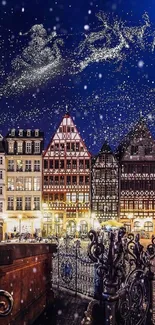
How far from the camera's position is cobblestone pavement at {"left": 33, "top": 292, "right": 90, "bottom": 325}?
23.4ft

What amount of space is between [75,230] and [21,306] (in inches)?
1295

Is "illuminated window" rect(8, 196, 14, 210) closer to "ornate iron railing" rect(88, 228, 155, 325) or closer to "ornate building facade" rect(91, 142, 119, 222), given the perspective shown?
"ornate building facade" rect(91, 142, 119, 222)

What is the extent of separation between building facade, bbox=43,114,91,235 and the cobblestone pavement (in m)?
29.2

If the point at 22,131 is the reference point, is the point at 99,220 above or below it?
below

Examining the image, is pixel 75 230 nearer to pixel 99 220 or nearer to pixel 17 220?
pixel 99 220

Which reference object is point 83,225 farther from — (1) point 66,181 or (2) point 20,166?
(2) point 20,166

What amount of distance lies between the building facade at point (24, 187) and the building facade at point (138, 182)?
7.16 m

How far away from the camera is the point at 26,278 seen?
6.18 metres

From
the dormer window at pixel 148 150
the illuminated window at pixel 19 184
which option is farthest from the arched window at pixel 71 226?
the dormer window at pixel 148 150

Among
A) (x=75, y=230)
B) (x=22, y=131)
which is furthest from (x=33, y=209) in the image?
(x=22, y=131)

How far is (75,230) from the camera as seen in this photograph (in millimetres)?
38562

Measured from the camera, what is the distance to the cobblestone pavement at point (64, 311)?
7.14 meters

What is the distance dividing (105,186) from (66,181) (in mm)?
3346

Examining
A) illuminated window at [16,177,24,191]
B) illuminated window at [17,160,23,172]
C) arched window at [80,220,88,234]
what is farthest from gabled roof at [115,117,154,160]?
illuminated window at [16,177,24,191]
